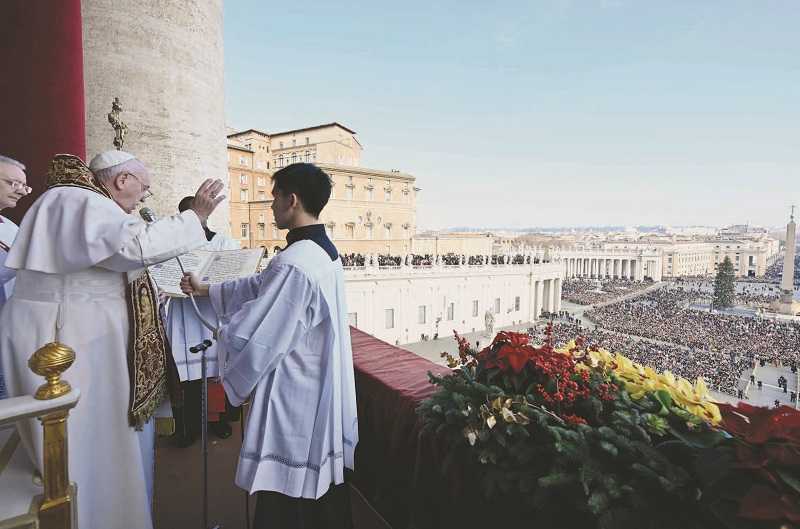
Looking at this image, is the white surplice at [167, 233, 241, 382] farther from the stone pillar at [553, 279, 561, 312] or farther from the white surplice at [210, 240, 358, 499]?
the stone pillar at [553, 279, 561, 312]

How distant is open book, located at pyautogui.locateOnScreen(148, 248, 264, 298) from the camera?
2.48 meters

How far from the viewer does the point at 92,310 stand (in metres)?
1.94

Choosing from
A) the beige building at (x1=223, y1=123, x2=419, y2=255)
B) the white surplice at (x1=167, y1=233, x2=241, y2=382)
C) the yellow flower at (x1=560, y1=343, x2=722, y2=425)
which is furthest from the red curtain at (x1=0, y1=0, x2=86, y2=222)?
the beige building at (x1=223, y1=123, x2=419, y2=255)

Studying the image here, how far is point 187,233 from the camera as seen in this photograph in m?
1.92

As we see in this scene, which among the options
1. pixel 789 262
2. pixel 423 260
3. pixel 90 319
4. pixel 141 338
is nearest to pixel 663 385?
pixel 141 338

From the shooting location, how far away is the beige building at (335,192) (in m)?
30.3

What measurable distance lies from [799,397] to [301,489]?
886 inches

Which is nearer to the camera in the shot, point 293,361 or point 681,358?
point 293,361

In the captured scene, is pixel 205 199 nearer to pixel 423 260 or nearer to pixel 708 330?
pixel 423 260

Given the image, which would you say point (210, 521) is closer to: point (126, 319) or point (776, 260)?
point (126, 319)

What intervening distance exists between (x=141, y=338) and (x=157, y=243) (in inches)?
22.7

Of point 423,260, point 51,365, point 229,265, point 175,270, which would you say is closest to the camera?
point 51,365

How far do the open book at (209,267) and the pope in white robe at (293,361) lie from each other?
64 centimetres

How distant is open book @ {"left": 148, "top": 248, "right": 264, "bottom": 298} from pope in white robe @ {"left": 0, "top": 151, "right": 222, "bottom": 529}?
430 mm
